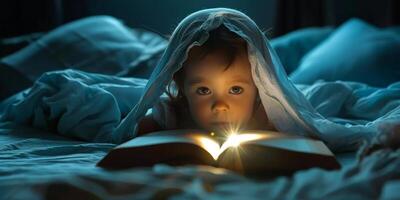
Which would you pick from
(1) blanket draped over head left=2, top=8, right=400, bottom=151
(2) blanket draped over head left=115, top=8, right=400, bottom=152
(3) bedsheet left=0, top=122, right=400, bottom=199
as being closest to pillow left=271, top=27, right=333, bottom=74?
(1) blanket draped over head left=2, top=8, right=400, bottom=151

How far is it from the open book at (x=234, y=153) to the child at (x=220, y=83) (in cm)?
20

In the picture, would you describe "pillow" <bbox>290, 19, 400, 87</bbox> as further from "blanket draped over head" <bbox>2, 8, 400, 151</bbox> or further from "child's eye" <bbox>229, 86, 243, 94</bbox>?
"child's eye" <bbox>229, 86, 243, 94</bbox>

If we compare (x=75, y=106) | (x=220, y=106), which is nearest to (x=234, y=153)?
(x=220, y=106)

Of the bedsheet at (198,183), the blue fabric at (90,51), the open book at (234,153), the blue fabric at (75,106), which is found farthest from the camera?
the blue fabric at (90,51)

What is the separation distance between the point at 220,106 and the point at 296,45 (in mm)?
1115

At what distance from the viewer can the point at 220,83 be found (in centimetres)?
135

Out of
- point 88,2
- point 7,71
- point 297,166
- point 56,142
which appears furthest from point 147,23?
point 297,166

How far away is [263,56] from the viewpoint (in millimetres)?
1384

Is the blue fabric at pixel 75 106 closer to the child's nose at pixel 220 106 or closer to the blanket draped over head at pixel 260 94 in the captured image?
the blanket draped over head at pixel 260 94

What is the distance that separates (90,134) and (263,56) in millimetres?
464

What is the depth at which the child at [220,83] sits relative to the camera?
4.46 ft

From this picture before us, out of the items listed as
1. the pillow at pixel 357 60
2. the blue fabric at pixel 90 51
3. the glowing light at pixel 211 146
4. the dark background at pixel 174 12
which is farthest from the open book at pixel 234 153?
the dark background at pixel 174 12

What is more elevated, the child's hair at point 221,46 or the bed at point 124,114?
the child's hair at point 221,46

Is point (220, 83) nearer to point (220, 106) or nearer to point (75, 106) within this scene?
point (220, 106)
